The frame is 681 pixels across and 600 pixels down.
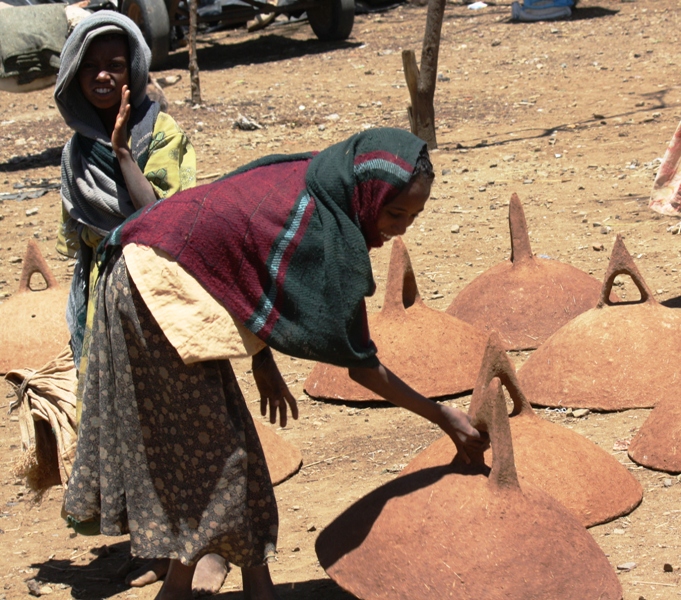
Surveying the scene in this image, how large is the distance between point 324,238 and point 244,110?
9.69 meters

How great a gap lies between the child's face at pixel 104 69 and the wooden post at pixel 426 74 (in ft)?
20.3

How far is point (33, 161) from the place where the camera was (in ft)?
34.1

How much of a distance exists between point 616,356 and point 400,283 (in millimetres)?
974

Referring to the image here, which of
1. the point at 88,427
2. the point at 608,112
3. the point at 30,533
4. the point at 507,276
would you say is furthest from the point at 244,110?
the point at 88,427

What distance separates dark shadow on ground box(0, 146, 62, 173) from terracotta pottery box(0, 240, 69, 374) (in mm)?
4941

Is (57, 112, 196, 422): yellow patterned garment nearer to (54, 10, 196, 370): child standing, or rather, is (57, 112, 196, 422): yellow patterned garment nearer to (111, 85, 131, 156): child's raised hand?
(54, 10, 196, 370): child standing

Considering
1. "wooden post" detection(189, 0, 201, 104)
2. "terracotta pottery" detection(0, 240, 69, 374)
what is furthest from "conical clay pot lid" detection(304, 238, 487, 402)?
"wooden post" detection(189, 0, 201, 104)

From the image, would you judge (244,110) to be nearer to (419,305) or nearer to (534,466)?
(419,305)

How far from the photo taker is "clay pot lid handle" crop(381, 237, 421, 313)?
14.2 feet

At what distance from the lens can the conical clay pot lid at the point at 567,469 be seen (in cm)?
319

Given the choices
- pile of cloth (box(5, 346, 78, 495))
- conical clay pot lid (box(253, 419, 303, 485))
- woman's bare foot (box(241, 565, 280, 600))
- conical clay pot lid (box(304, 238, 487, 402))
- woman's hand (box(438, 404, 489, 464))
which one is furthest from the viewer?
conical clay pot lid (box(304, 238, 487, 402))

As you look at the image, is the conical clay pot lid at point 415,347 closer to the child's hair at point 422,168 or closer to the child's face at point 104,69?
the child's face at point 104,69

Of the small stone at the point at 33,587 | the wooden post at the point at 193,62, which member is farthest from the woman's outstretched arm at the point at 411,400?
the wooden post at the point at 193,62

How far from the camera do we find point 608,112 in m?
9.99
